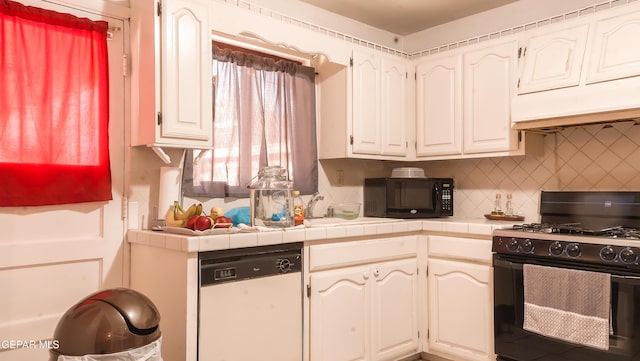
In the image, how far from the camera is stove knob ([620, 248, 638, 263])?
2.18 metres

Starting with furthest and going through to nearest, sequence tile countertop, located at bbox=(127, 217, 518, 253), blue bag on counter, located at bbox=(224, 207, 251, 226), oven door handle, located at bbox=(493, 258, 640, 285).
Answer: blue bag on counter, located at bbox=(224, 207, 251, 226) → oven door handle, located at bbox=(493, 258, 640, 285) → tile countertop, located at bbox=(127, 217, 518, 253)

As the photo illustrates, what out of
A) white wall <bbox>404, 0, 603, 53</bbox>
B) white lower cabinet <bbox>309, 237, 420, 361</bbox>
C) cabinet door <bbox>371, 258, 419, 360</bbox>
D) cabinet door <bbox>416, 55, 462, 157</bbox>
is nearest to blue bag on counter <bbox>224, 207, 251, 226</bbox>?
white lower cabinet <bbox>309, 237, 420, 361</bbox>

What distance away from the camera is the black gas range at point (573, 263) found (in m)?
2.21

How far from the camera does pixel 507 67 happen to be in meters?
3.10

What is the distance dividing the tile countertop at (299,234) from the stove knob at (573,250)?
0.46 metres

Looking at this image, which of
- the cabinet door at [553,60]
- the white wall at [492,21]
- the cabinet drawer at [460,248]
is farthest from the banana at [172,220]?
the white wall at [492,21]

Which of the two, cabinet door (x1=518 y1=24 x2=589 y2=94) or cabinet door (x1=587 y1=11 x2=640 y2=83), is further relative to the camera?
cabinet door (x1=518 y1=24 x2=589 y2=94)

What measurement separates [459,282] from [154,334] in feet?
6.50

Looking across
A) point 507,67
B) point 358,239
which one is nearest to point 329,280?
point 358,239

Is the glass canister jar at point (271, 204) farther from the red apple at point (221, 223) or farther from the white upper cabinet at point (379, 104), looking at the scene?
the white upper cabinet at point (379, 104)

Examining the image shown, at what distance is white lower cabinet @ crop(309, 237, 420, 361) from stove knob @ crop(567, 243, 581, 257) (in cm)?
97

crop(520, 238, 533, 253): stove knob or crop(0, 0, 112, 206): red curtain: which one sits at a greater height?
crop(0, 0, 112, 206): red curtain

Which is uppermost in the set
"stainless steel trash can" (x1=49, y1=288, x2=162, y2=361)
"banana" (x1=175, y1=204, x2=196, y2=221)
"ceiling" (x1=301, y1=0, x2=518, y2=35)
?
"ceiling" (x1=301, y1=0, x2=518, y2=35)

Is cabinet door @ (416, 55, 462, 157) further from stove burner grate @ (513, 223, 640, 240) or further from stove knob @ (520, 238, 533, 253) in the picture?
stove knob @ (520, 238, 533, 253)
